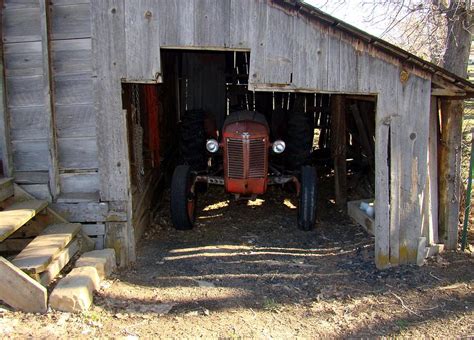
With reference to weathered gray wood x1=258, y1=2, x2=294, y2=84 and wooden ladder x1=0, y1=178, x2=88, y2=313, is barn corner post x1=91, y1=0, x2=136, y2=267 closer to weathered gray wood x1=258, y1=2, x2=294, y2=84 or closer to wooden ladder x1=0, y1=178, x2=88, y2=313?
wooden ladder x1=0, y1=178, x2=88, y2=313

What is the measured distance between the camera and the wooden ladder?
14.3 feet

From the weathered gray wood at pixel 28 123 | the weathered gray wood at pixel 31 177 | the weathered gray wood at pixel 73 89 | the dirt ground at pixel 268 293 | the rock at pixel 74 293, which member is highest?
the weathered gray wood at pixel 73 89

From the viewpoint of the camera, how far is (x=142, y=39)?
5.29m

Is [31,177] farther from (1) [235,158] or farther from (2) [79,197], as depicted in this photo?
(1) [235,158]

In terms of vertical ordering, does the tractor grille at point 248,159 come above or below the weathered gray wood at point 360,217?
above

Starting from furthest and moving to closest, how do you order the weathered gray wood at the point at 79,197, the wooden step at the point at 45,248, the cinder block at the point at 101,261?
1. the weathered gray wood at the point at 79,197
2. the cinder block at the point at 101,261
3. the wooden step at the point at 45,248

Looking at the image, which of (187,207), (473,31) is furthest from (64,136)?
(473,31)

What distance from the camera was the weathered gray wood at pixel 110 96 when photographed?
532 cm

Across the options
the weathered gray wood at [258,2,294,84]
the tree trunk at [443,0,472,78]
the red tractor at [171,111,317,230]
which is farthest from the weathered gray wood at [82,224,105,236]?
the tree trunk at [443,0,472,78]

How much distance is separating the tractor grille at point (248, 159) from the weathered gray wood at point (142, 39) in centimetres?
213

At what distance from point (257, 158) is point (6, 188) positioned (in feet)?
10.7

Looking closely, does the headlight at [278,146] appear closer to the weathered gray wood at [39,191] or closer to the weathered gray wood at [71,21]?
the weathered gray wood at [71,21]

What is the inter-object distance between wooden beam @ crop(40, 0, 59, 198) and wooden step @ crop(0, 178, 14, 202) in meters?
0.40

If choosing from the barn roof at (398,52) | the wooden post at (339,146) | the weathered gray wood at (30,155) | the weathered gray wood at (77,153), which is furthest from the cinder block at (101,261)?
the wooden post at (339,146)
